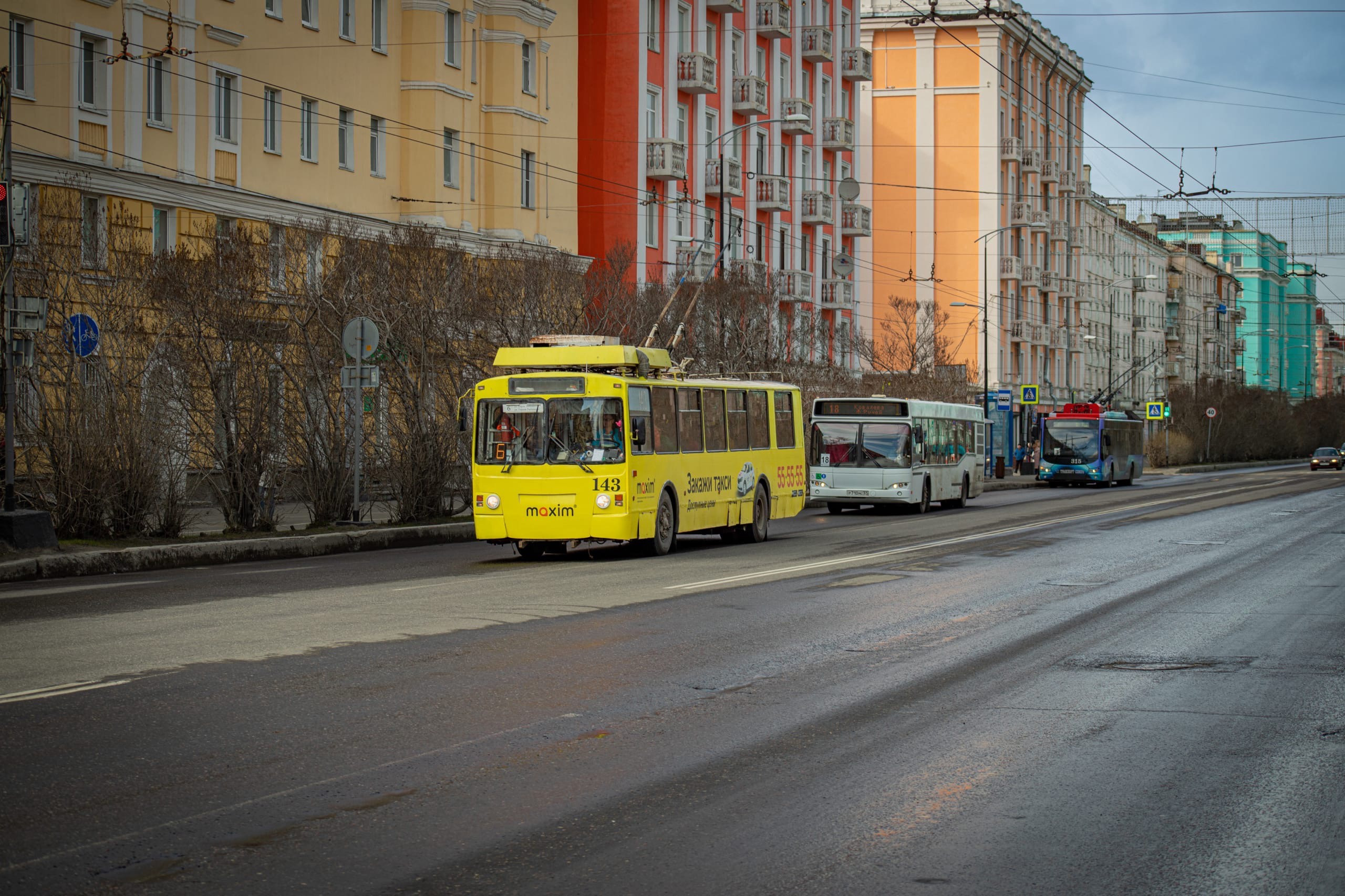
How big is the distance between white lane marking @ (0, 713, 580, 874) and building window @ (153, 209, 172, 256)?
26880 mm

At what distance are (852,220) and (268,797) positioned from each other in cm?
6465

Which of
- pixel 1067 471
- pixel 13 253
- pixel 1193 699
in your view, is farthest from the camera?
pixel 1067 471

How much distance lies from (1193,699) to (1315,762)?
1.84m

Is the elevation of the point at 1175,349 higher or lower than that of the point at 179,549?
higher

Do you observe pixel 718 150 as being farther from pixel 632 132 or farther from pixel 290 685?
pixel 290 685

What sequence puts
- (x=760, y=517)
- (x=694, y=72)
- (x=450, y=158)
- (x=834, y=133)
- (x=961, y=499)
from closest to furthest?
(x=760, y=517), (x=961, y=499), (x=450, y=158), (x=694, y=72), (x=834, y=133)

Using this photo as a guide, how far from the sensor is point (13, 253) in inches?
746

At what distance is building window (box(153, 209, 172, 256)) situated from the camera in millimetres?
33062

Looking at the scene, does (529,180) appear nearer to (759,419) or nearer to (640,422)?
(759,419)

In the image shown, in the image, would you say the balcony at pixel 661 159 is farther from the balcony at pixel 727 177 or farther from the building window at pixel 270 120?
the building window at pixel 270 120

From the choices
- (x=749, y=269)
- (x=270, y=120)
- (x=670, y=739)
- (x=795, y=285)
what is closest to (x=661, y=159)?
(x=749, y=269)

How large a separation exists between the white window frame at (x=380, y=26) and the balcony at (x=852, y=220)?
1246 inches

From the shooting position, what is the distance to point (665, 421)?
2241 centimetres

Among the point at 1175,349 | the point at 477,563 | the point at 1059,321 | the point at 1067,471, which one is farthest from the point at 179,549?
the point at 1175,349
